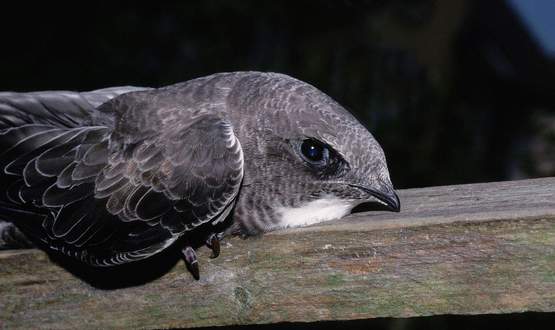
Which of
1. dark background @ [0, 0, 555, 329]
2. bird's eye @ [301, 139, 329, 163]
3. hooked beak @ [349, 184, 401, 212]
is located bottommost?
dark background @ [0, 0, 555, 329]

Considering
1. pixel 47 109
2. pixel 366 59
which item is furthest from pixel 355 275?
pixel 366 59

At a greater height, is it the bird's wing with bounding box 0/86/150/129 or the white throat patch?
the bird's wing with bounding box 0/86/150/129

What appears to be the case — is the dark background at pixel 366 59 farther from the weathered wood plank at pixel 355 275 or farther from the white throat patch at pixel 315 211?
the weathered wood plank at pixel 355 275

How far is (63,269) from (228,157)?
19.0 inches

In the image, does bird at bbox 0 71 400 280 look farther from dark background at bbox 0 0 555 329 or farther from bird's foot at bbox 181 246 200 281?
dark background at bbox 0 0 555 329

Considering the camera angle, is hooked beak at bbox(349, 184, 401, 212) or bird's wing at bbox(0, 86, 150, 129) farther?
bird's wing at bbox(0, 86, 150, 129)

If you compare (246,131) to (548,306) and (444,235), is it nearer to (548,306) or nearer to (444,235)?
(444,235)

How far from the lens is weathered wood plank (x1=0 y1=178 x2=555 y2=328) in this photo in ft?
5.55

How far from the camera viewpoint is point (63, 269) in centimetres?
201

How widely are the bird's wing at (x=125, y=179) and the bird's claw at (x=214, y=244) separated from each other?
0.05m

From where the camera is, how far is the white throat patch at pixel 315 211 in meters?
2.05

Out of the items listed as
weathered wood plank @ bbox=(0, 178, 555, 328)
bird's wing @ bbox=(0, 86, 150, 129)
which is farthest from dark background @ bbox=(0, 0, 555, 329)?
weathered wood plank @ bbox=(0, 178, 555, 328)

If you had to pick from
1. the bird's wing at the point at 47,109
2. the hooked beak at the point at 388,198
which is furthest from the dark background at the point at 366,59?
the hooked beak at the point at 388,198

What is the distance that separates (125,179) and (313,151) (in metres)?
0.48
